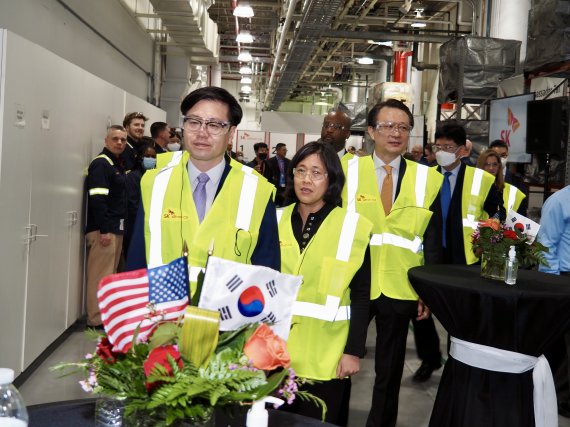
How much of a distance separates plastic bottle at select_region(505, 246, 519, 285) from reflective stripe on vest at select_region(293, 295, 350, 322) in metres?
0.90

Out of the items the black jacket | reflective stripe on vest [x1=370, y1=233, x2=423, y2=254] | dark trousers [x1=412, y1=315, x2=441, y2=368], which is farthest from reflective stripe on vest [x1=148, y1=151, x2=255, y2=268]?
the black jacket

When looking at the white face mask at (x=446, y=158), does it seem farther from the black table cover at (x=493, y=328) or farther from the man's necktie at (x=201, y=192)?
the man's necktie at (x=201, y=192)

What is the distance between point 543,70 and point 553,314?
21.5 ft

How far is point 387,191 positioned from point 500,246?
633 millimetres

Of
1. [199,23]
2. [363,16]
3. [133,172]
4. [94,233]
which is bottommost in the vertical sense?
[94,233]

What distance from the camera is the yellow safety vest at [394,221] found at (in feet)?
11.9

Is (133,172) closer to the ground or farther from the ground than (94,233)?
farther from the ground

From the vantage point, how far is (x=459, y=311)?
311 cm

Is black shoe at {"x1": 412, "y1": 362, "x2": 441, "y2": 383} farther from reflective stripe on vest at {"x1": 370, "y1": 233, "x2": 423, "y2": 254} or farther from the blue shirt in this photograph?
reflective stripe on vest at {"x1": 370, "y1": 233, "x2": 423, "y2": 254}

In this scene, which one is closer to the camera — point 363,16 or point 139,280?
point 139,280

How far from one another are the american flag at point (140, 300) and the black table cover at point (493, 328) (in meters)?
1.91

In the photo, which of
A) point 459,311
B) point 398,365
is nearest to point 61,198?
point 398,365

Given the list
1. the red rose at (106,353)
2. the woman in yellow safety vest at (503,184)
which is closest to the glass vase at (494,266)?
the red rose at (106,353)

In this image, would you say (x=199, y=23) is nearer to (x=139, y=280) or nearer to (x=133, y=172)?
(x=133, y=172)
